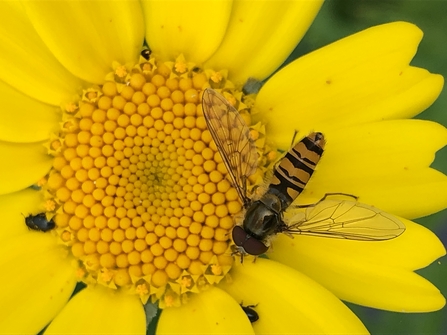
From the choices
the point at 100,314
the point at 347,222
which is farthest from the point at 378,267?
the point at 100,314

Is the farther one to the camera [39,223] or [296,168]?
[39,223]

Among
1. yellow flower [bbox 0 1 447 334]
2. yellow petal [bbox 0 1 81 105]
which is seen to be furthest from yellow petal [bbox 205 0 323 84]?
yellow petal [bbox 0 1 81 105]

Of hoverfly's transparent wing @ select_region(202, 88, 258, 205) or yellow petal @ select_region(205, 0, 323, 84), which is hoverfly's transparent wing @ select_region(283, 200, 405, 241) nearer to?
hoverfly's transparent wing @ select_region(202, 88, 258, 205)

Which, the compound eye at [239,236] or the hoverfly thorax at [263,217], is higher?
the hoverfly thorax at [263,217]

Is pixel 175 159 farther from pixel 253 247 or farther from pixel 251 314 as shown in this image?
pixel 251 314

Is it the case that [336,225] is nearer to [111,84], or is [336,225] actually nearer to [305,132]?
[305,132]

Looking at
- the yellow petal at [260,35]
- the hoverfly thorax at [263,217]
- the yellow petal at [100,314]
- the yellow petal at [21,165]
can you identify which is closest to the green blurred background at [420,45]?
the yellow petal at [260,35]

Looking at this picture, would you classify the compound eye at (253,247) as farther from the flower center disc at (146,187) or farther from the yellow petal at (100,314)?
the yellow petal at (100,314)
